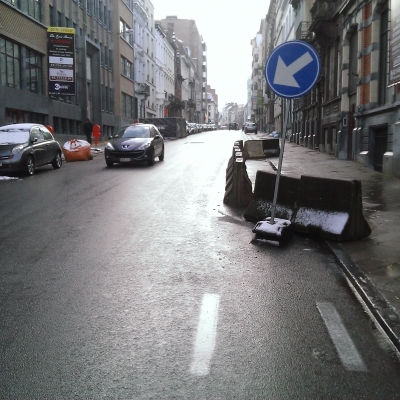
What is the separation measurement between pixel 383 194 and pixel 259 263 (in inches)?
258

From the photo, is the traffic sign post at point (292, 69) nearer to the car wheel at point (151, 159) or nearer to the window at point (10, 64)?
the car wheel at point (151, 159)

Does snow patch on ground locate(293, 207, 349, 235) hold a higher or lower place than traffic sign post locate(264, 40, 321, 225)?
lower

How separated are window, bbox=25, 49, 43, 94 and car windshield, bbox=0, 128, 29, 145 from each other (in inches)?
517

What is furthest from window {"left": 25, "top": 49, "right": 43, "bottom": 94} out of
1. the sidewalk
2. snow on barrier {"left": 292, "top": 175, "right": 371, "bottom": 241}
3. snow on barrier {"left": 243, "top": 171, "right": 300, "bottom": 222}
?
snow on barrier {"left": 292, "top": 175, "right": 371, "bottom": 241}

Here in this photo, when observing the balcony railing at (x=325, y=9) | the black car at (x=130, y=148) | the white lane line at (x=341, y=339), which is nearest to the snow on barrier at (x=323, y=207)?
Result: the white lane line at (x=341, y=339)

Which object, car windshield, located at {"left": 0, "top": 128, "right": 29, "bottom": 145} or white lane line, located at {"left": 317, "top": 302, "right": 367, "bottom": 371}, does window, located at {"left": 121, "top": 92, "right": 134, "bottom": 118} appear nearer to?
car windshield, located at {"left": 0, "top": 128, "right": 29, "bottom": 145}

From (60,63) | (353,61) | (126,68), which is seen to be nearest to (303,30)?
(353,61)

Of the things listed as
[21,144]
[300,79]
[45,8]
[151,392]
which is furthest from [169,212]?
[45,8]

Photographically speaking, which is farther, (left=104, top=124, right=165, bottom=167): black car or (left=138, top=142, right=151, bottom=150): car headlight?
(left=138, top=142, right=151, bottom=150): car headlight

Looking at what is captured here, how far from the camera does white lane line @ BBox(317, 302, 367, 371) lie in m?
3.46

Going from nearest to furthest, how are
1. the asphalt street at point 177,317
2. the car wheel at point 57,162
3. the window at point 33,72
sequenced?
1. the asphalt street at point 177,317
2. the car wheel at point 57,162
3. the window at point 33,72

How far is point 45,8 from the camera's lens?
32.3 metres

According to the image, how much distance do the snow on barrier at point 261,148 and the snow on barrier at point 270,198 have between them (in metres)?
15.3

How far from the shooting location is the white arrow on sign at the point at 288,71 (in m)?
7.22
